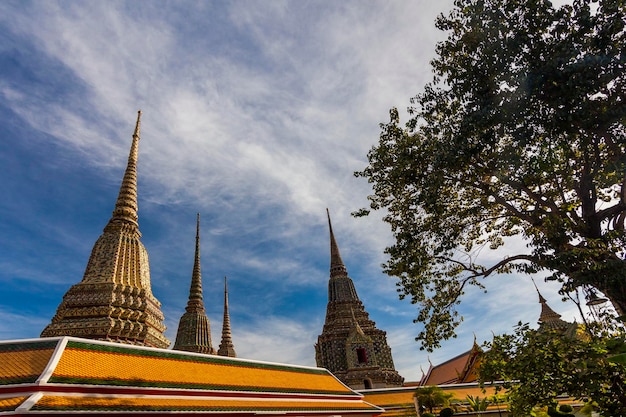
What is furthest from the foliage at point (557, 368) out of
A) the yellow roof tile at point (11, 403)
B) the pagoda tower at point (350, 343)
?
the pagoda tower at point (350, 343)

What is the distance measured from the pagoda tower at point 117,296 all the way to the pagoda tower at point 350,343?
18.9 m

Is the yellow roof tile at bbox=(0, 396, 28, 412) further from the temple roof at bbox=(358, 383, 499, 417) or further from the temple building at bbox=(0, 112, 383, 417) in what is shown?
the temple roof at bbox=(358, 383, 499, 417)

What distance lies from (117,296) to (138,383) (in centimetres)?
1090

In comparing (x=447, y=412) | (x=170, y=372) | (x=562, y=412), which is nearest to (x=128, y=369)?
(x=170, y=372)

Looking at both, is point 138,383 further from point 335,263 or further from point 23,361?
point 335,263

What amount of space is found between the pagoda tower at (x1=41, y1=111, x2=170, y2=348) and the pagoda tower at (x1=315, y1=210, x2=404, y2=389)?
18878mm

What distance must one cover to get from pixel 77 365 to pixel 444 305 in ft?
36.0

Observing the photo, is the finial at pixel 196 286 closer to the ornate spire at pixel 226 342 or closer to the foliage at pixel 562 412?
the ornate spire at pixel 226 342

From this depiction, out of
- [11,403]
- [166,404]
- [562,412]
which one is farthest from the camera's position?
[562,412]

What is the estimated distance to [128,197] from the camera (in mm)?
27562

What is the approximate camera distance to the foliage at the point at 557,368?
25.2 ft

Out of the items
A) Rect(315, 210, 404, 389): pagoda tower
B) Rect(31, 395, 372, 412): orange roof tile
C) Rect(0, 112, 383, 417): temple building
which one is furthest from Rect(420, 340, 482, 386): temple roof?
Rect(31, 395, 372, 412): orange roof tile

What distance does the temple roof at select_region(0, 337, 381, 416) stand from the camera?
34.9 feet

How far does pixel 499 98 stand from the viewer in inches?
392
